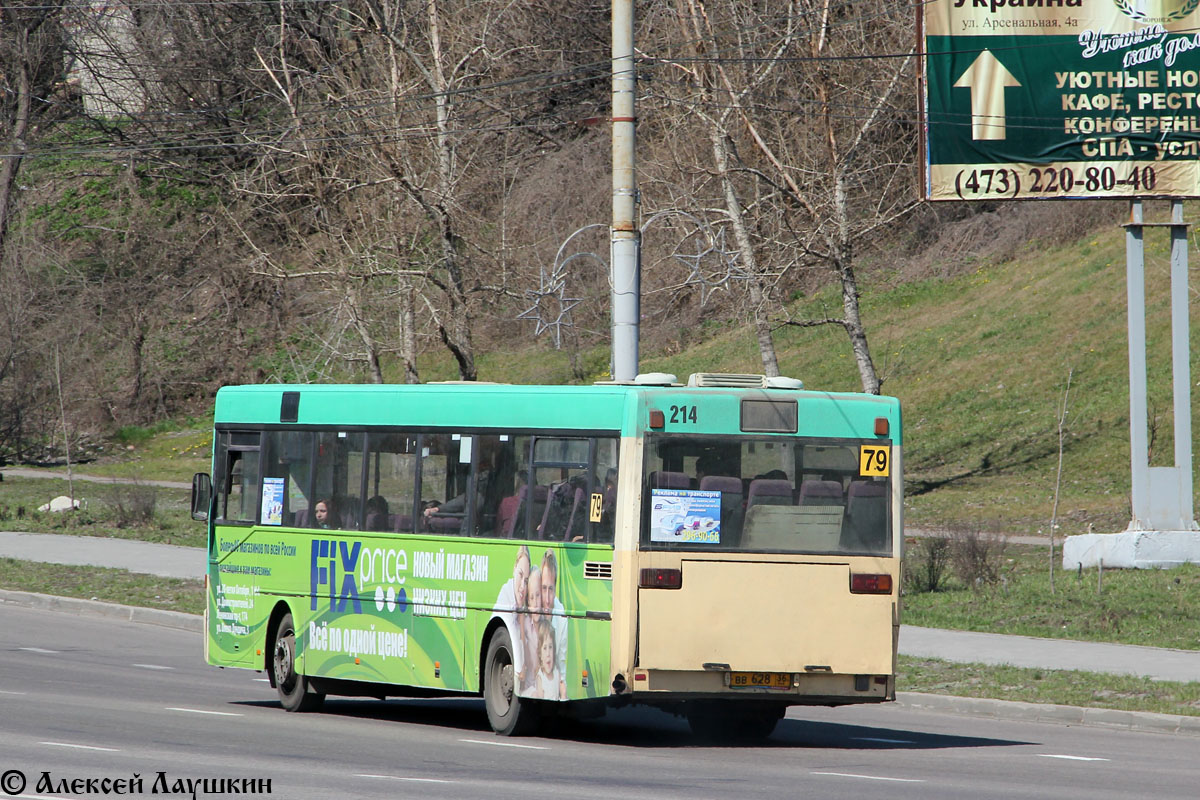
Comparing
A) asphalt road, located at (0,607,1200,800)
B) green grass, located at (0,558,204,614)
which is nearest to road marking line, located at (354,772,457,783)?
asphalt road, located at (0,607,1200,800)

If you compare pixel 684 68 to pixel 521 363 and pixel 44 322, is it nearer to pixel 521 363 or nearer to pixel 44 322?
pixel 521 363

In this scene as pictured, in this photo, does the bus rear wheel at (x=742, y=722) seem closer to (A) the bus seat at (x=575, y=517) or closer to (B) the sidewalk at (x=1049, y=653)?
(A) the bus seat at (x=575, y=517)

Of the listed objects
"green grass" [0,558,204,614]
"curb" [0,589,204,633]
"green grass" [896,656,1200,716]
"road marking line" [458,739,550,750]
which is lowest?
"road marking line" [458,739,550,750]

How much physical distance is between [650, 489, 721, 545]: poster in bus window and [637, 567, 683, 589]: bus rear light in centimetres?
23

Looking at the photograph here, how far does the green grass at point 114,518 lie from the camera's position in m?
30.4

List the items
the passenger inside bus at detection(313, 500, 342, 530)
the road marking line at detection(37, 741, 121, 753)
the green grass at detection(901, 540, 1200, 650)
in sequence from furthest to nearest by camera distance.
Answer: the green grass at detection(901, 540, 1200, 650) → the passenger inside bus at detection(313, 500, 342, 530) → the road marking line at detection(37, 741, 121, 753)

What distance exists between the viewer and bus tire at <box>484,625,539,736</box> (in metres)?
12.2

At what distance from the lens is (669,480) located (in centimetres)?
1164

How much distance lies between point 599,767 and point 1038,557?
16.7 metres

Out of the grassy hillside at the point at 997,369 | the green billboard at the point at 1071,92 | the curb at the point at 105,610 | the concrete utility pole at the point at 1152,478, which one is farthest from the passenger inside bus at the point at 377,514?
the grassy hillside at the point at 997,369

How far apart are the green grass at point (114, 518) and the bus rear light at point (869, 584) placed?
19621 millimetres

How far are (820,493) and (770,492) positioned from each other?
15.5 inches

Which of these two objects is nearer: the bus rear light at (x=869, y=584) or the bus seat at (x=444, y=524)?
the bus rear light at (x=869, y=584)

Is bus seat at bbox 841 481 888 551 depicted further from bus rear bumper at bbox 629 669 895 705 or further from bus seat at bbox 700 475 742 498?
bus rear bumper at bbox 629 669 895 705
